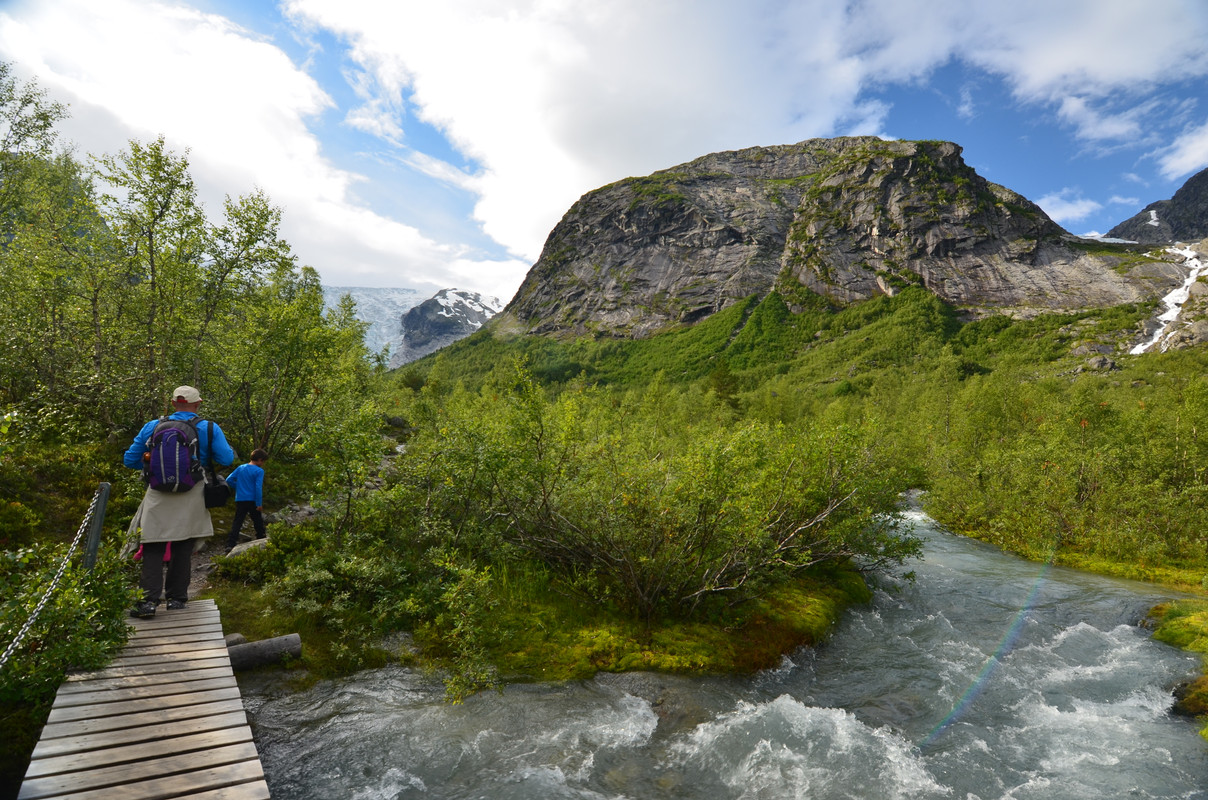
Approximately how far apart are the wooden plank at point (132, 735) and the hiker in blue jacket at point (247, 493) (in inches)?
366

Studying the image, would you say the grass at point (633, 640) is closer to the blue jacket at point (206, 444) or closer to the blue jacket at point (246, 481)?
the blue jacket at point (206, 444)

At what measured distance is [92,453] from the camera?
14.3 m

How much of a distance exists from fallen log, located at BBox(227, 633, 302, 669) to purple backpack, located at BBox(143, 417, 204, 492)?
3.32m

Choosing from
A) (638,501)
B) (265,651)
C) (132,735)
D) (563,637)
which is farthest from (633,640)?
(132,735)

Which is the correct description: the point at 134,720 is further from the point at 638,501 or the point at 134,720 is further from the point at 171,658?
the point at 638,501

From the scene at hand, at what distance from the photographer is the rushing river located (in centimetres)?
823

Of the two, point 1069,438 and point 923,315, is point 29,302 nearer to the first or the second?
point 1069,438

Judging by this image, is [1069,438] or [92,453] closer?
[92,453]

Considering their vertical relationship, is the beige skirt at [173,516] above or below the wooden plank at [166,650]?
above

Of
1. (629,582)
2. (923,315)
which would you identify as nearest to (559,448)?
(629,582)

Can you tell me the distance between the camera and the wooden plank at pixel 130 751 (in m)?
4.86

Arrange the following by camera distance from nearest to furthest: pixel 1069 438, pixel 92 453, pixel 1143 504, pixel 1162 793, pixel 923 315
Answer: pixel 1162 793 → pixel 92 453 → pixel 1143 504 → pixel 1069 438 → pixel 923 315

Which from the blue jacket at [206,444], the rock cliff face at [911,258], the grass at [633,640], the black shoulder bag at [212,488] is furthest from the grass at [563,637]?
the rock cliff face at [911,258]

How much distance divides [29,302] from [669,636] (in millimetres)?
20585
